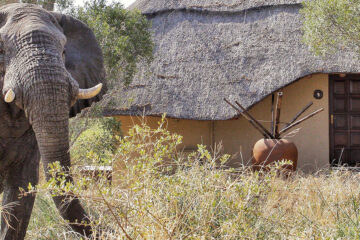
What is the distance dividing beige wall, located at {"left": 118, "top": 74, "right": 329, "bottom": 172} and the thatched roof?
1.70 ft

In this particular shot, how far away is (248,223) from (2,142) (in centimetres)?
173

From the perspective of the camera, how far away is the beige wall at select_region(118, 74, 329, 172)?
891 cm

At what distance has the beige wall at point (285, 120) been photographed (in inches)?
351

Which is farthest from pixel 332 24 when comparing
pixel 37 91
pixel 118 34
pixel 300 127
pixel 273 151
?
pixel 37 91

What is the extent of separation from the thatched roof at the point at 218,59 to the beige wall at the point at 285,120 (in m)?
0.52

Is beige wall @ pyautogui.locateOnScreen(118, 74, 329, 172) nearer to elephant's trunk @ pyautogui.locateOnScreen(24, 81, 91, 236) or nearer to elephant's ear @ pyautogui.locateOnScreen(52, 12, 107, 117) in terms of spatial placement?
elephant's ear @ pyautogui.locateOnScreen(52, 12, 107, 117)

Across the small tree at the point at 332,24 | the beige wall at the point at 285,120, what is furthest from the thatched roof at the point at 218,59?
the small tree at the point at 332,24

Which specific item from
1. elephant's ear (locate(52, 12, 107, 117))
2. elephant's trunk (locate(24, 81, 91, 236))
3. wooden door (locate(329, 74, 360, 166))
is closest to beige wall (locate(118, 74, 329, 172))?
wooden door (locate(329, 74, 360, 166))

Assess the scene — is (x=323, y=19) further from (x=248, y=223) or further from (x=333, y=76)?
(x=248, y=223)

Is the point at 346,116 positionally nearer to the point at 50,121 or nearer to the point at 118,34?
the point at 118,34

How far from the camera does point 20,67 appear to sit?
9.80 feet

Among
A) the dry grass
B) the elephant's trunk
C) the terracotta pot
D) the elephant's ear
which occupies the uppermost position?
the elephant's ear

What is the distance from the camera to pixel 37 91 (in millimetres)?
2881

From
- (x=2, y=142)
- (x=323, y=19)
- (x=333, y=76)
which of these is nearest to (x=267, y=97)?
(x=333, y=76)
